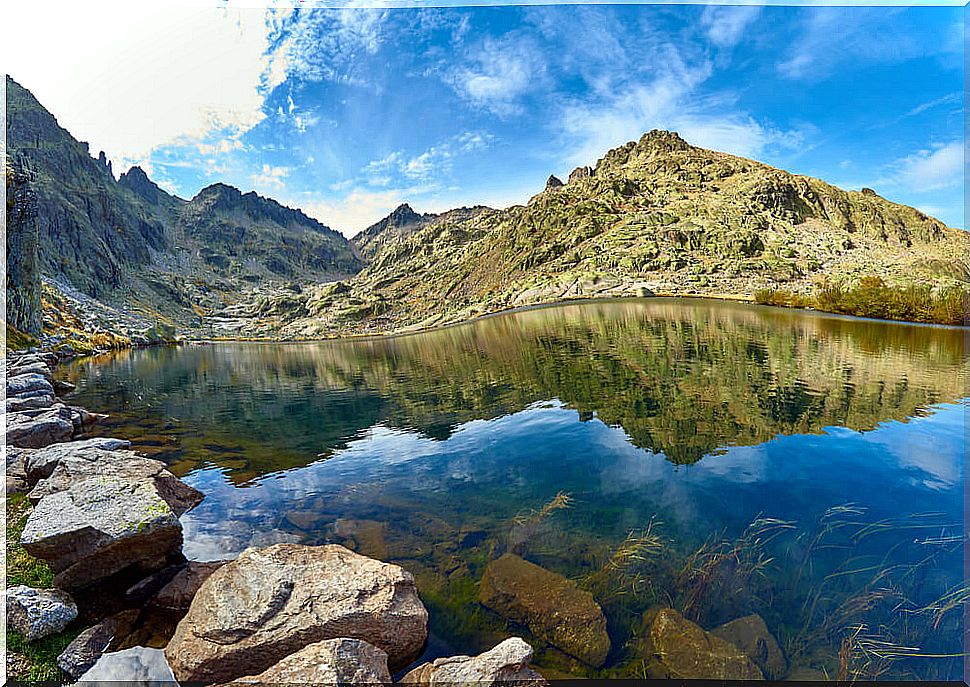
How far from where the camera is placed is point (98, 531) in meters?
6.10

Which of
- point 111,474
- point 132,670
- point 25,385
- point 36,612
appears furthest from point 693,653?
point 25,385

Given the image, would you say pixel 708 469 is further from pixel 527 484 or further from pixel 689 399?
pixel 689 399

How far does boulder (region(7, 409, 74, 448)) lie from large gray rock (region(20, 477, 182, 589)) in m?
6.85

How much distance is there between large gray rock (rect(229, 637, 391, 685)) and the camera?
4.09 metres

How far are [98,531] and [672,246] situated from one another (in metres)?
99.8

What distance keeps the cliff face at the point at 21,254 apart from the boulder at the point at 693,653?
201ft

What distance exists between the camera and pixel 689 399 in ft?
51.1

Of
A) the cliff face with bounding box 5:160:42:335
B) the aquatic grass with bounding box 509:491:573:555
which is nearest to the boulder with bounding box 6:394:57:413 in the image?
the aquatic grass with bounding box 509:491:573:555

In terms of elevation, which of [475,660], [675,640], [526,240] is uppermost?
[526,240]

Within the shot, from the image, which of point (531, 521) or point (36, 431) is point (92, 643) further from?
point (36, 431)

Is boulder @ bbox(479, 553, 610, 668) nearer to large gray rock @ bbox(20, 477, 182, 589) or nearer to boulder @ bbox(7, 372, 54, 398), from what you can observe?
large gray rock @ bbox(20, 477, 182, 589)

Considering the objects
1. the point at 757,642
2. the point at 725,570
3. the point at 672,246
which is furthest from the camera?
the point at 672,246

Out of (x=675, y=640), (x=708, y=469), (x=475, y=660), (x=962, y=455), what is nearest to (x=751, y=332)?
(x=962, y=455)

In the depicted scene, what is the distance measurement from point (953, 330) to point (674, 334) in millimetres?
16818
